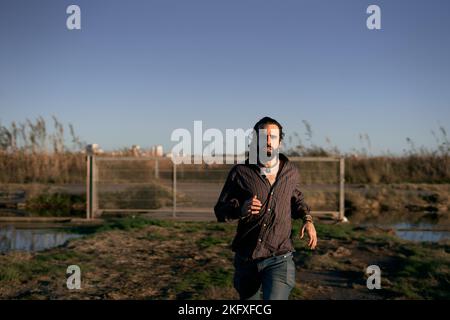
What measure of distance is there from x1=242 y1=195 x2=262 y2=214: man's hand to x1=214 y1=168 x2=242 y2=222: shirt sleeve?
87 mm

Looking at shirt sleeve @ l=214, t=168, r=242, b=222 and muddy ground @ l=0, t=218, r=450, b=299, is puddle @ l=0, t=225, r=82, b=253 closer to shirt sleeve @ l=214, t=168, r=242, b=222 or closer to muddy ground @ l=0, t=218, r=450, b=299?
muddy ground @ l=0, t=218, r=450, b=299

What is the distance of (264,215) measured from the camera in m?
4.39

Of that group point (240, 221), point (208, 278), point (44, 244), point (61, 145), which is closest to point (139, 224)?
point (44, 244)

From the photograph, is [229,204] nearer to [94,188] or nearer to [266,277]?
[266,277]

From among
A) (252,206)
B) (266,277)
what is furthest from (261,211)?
(266,277)

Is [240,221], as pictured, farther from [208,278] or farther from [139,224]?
[139,224]

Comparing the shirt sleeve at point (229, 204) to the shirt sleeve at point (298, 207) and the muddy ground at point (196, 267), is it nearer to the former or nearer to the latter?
the shirt sleeve at point (298, 207)

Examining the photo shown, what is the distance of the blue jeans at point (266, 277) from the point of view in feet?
14.0

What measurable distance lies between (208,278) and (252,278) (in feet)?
10.6

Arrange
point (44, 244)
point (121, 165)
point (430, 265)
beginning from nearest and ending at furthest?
1. point (430, 265)
2. point (44, 244)
3. point (121, 165)

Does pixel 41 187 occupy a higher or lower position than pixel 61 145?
lower

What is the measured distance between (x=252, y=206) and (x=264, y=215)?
9.0 inches
